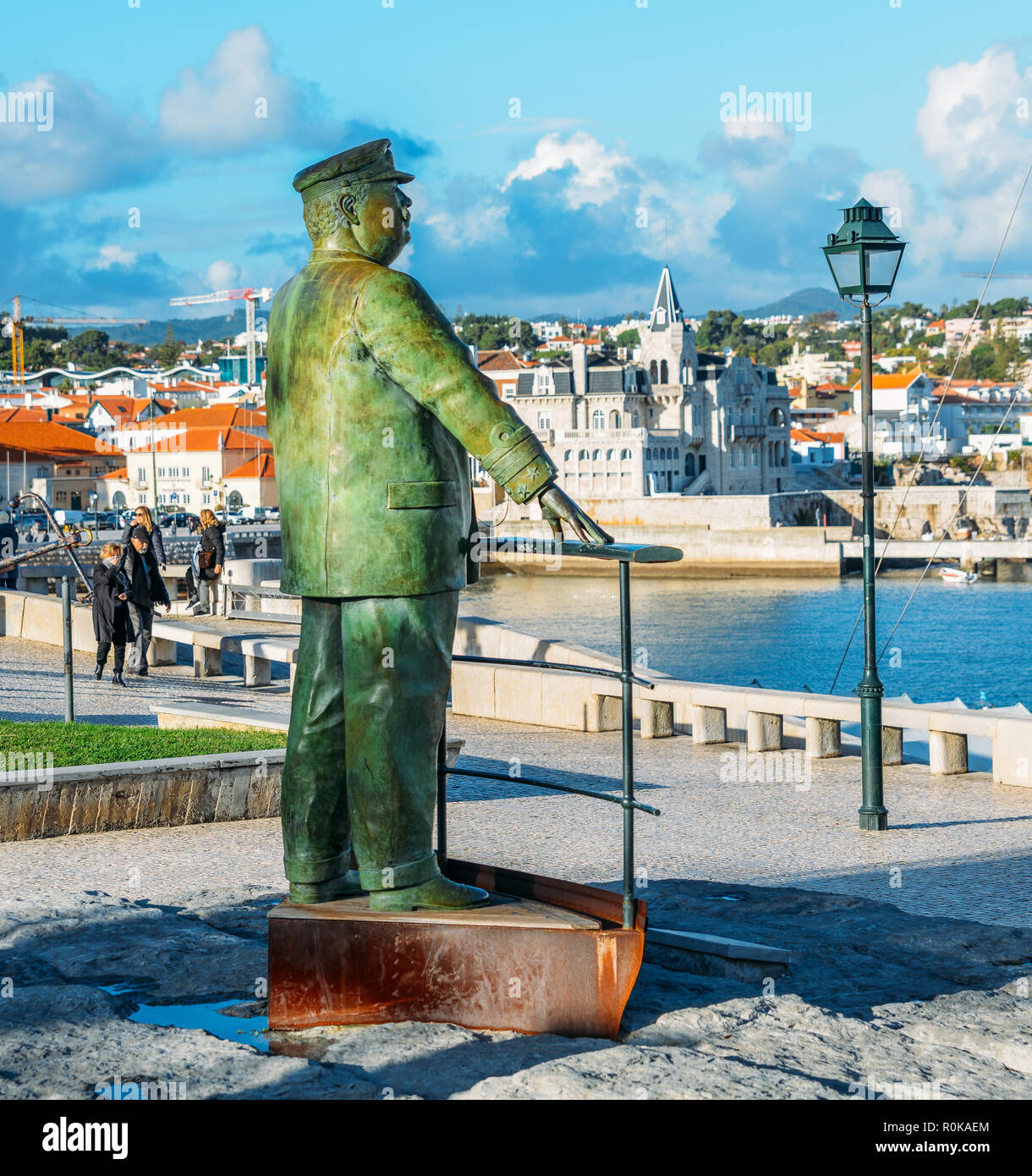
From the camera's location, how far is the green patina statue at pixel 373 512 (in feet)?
14.9

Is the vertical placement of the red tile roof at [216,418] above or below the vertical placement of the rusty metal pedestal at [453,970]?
above

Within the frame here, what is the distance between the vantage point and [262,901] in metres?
6.36

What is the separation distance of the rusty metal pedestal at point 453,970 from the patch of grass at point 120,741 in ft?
13.6

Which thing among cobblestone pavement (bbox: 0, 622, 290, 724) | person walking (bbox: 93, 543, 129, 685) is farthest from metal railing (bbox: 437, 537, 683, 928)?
person walking (bbox: 93, 543, 129, 685)

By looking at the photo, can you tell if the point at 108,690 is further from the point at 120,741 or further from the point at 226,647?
the point at 120,741

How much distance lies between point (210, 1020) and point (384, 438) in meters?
1.80

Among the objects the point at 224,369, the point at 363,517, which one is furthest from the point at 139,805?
the point at 224,369

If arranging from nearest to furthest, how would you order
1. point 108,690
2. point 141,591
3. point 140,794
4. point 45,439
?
point 140,794 → point 108,690 → point 141,591 → point 45,439

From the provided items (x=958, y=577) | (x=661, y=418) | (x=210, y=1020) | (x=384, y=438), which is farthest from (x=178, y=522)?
(x=384, y=438)

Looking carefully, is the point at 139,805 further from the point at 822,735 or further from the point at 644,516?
the point at 644,516

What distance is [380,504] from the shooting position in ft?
15.0

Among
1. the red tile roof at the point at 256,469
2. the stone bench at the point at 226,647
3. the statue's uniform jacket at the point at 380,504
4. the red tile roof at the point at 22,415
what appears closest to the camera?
the statue's uniform jacket at the point at 380,504

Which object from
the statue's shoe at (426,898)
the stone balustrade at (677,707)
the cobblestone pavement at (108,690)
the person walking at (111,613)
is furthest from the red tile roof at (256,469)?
the statue's shoe at (426,898)

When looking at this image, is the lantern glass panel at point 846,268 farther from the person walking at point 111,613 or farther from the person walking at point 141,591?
the person walking at point 141,591
